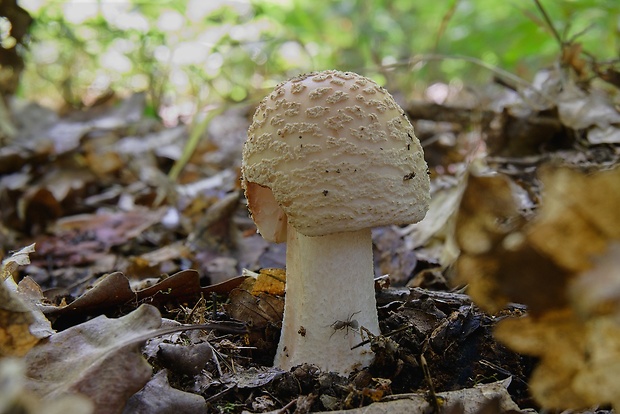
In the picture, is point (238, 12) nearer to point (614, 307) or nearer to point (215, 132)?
point (215, 132)

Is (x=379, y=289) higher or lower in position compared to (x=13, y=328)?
lower

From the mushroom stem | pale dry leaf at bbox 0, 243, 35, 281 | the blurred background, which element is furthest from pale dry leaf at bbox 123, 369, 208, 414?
the blurred background

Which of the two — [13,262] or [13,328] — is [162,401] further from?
[13,262]

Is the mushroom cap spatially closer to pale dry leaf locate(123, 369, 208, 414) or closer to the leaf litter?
the leaf litter

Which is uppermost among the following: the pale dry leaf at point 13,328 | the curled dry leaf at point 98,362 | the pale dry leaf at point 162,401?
the pale dry leaf at point 13,328

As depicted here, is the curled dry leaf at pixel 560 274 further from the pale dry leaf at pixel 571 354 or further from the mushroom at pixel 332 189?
the mushroom at pixel 332 189

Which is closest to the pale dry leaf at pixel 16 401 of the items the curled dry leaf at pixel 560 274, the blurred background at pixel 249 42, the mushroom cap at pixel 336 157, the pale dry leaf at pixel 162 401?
the pale dry leaf at pixel 162 401

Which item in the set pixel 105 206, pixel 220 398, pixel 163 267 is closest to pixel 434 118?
pixel 163 267

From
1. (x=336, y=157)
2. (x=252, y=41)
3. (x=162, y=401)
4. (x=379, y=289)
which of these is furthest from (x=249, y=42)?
(x=162, y=401)
